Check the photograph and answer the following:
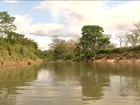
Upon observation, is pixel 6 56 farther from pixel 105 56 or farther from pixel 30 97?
pixel 105 56

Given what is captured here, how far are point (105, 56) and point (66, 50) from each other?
40.8m

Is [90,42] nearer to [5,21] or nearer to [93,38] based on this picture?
[93,38]

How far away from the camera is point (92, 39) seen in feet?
336

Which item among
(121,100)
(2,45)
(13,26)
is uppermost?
(13,26)

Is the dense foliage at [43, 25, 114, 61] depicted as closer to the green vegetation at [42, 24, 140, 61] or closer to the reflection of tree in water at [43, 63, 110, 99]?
the green vegetation at [42, 24, 140, 61]

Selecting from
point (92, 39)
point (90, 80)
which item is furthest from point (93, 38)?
point (90, 80)

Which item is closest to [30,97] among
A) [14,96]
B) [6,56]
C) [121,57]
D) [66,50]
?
[14,96]

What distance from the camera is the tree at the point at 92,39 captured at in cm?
10150

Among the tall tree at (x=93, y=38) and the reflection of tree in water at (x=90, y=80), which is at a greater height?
the tall tree at (x=93, y=38)

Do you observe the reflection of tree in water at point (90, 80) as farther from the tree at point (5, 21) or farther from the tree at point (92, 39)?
the tree at point (92, 39)

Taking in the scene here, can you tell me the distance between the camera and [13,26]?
58.7 meters

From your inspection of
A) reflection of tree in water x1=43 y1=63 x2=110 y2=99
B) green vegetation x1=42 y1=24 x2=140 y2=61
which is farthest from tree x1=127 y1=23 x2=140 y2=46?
reflection of tree in water x1=43 y1=63 x2=110 y2=99

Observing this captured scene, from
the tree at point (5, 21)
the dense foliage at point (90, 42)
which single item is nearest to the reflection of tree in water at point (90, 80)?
the tree at point (5, 21)

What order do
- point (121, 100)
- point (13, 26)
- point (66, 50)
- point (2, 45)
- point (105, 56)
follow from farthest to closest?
point (66, 50)
point (105, 56)
point (13, 26)
point (2, 45)
point (121, 100)
